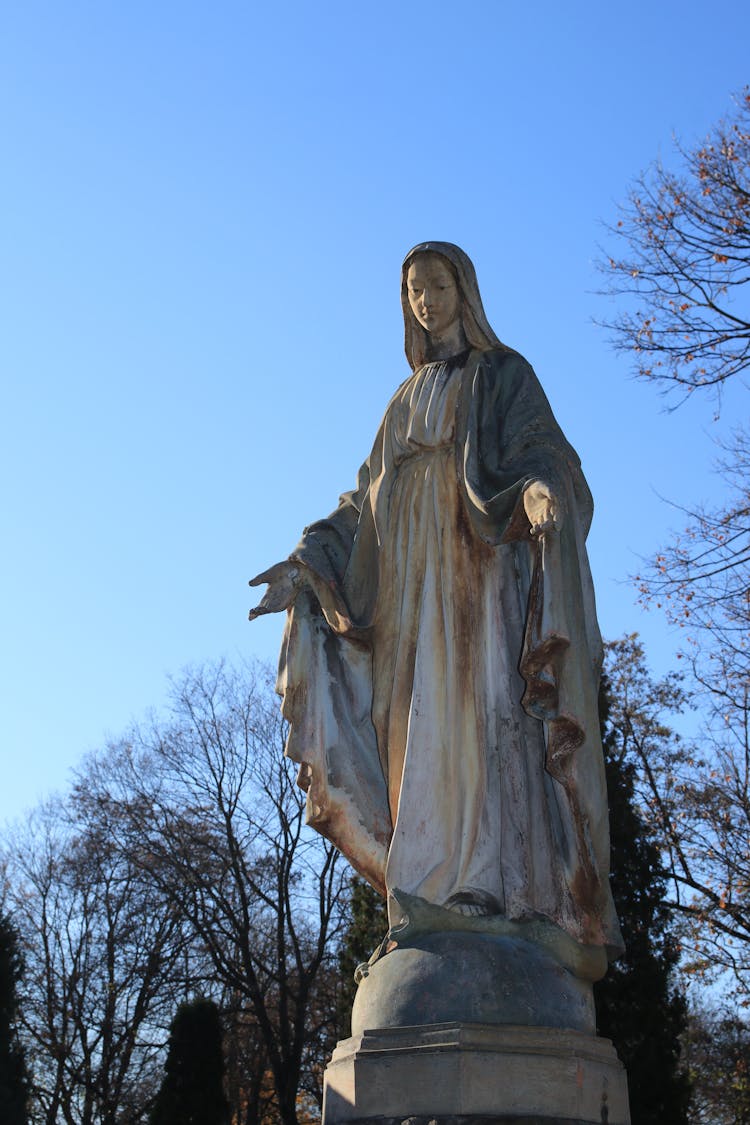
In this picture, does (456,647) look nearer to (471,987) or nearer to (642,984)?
(471,987)

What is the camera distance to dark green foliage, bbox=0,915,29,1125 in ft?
62.2

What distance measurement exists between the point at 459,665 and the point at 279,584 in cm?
93

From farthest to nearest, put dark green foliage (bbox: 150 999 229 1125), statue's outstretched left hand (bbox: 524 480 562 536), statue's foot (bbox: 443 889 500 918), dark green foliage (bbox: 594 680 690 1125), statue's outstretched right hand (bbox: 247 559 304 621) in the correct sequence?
1. dark green foliage (bbox: 150 999 229 1125)
2. dark green foliage (bbox: 594 680 690 1125)
3. statue's outstretched right hand (bbox: 247 559 304 621)
4. statue's outstretched left hand (bbox: 524 480 562 536)
5. statue's foot (bbox: 443 889 500 918)

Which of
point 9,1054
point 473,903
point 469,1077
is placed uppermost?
point 9,1054

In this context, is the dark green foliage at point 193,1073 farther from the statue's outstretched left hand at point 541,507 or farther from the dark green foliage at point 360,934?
the statue's outstretched left hand at point 541,507

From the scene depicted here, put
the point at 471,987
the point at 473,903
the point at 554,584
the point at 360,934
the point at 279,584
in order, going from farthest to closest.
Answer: the point at 360,934 → the point at 279,584 → the point at 554,584 → the point at 473,903 → the point at 471,987

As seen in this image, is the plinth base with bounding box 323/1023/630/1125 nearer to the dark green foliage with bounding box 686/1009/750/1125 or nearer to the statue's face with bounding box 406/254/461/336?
the statue's face with bounding box 406/254/461/336

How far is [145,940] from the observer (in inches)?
1187

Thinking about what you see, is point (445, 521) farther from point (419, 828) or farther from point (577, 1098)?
point (577, 1098)

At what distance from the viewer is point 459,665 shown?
5.81 metres

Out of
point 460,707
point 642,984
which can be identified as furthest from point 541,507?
point 642,984

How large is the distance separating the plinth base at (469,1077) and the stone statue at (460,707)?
1cm

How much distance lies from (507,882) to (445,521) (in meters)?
1.53

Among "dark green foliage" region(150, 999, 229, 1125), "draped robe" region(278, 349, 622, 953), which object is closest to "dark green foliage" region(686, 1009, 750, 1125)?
"dark green foliage" region(150, 999, 229, 1125)
